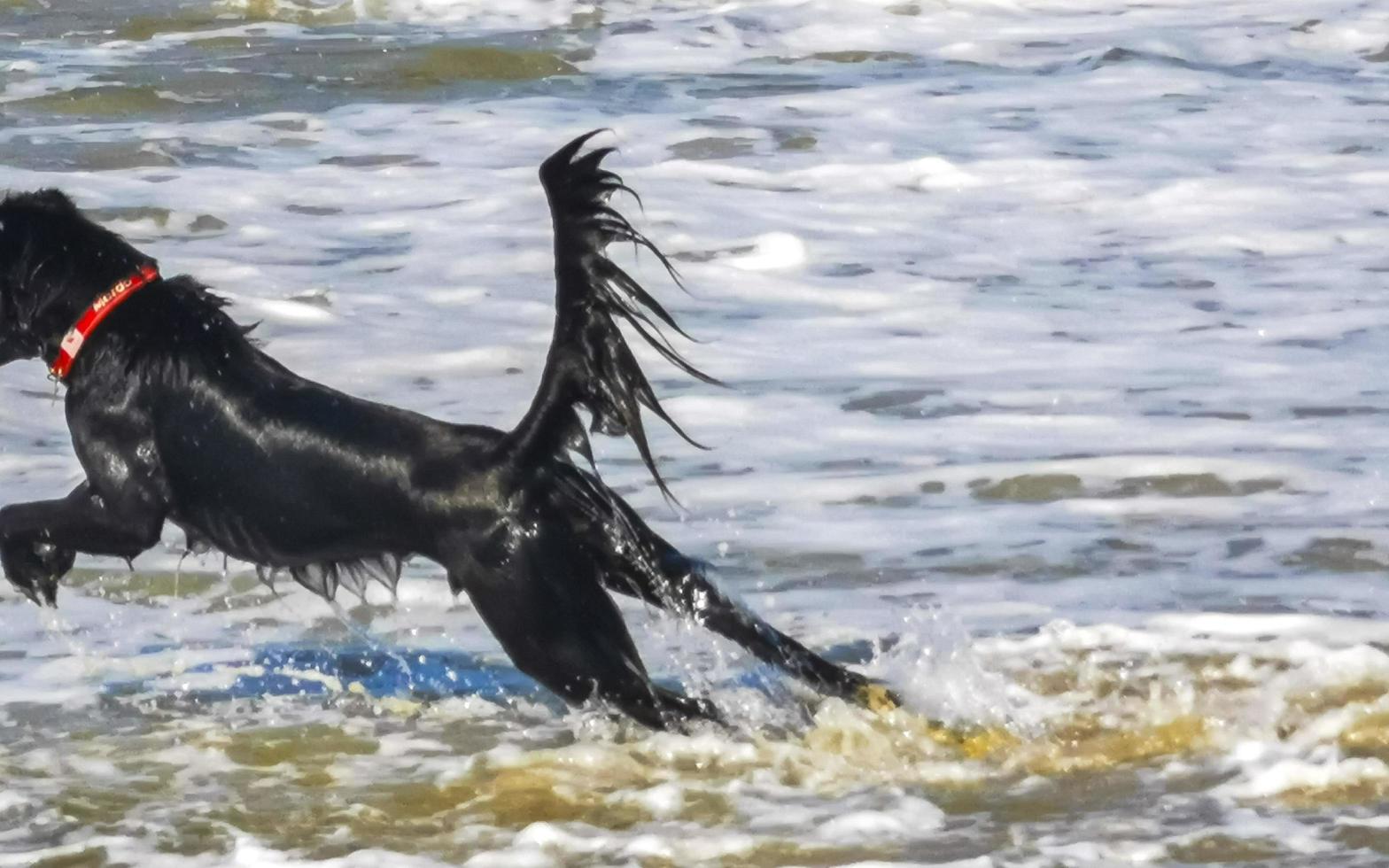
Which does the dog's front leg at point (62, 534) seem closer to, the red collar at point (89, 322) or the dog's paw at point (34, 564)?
the dog's paw at point (34, 564)

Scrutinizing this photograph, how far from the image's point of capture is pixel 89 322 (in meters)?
4.46

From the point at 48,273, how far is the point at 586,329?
4.32ft

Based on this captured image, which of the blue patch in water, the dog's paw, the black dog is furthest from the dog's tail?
the dog's paw

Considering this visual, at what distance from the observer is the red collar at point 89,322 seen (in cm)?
445

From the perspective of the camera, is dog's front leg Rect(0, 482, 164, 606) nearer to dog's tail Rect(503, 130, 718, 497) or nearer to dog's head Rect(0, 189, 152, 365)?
dog's head Rect(0, 189, 152, 365)

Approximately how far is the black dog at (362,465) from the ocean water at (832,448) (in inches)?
9.8

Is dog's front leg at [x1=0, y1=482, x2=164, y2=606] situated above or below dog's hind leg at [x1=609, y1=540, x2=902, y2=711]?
above

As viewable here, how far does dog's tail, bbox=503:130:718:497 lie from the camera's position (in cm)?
373

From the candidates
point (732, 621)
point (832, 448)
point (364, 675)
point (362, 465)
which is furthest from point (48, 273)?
point (832, 448)

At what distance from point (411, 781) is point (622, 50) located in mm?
9588

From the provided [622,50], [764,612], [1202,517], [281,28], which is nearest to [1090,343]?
[1202,517]

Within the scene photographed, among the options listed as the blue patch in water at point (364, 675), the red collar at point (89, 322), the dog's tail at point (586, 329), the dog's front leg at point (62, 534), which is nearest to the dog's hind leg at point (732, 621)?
the dog's tail at point (586, 329)

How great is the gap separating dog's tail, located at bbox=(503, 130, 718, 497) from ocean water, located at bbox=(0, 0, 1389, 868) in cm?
60

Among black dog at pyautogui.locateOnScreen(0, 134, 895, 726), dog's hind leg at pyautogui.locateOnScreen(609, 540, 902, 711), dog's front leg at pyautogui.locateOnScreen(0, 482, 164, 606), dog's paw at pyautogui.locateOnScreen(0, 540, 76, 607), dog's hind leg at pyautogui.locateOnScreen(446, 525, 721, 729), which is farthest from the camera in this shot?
dog's paw at pyautogui.locateOnScreen(0, 540, 76, 607)
